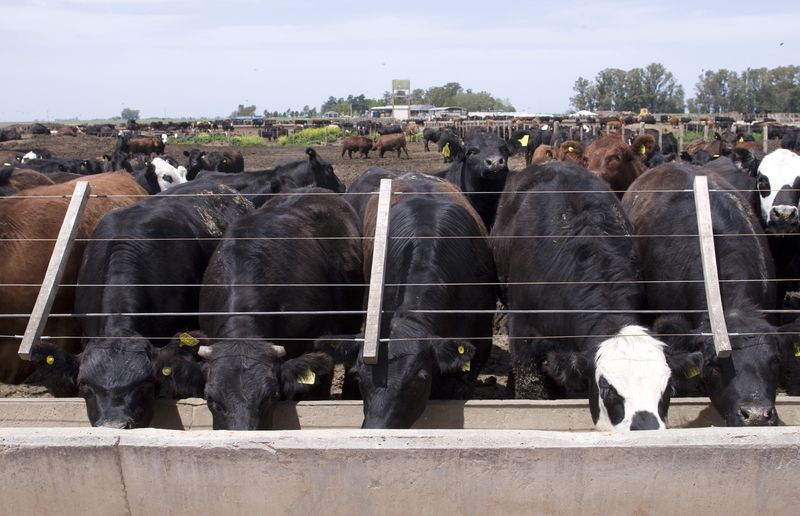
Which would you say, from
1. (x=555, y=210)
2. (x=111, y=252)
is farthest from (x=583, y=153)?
(x=111, y=252)

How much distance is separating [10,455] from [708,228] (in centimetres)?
423

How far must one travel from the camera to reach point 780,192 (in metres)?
8.16

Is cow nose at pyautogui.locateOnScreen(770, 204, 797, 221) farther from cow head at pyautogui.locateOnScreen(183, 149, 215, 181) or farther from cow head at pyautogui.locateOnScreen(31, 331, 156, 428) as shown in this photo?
cow head at pyautogui.locateOnScreen(183, 149, 215, 181)

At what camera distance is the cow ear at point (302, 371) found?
5.32m

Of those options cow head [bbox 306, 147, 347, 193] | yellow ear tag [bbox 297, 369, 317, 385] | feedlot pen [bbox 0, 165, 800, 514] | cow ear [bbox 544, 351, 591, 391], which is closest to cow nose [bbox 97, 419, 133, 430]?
feedlot pen [bbox 0, 165, 800, 514]

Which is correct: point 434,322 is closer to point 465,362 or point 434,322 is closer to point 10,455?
point 465,362

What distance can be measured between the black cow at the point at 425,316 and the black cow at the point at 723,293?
130 centimetres

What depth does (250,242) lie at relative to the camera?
6.31m

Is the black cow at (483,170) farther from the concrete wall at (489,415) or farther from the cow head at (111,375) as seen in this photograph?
the cow head at (111,375)

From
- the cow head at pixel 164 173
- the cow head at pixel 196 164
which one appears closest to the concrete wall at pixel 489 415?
the cow head at pixel 164 173

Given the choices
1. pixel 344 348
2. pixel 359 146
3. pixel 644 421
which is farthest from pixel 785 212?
pixel 359 146

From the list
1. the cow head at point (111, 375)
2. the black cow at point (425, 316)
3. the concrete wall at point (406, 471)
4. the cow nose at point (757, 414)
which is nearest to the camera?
the concrete wall at point (406, 471)

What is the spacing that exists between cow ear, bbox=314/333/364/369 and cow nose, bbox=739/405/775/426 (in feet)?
7.68

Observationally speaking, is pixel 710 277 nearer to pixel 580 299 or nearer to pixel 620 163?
pixel 580 299
